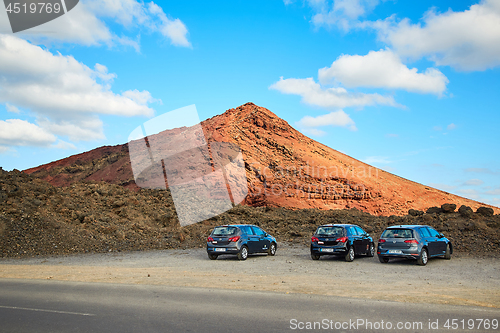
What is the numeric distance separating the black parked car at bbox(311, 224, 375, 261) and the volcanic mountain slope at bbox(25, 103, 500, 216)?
30.1 m

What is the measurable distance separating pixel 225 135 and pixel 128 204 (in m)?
28.4

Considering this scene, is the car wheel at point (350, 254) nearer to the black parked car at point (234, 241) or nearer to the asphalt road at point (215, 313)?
the black parked car at point (234, 241)

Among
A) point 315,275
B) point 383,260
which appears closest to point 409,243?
point 383,260

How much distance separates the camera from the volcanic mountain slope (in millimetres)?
52688

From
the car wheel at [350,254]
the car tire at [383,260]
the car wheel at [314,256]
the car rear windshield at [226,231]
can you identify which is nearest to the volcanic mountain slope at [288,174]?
the car wheel at [314,256]

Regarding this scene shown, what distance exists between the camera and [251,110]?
70875mm

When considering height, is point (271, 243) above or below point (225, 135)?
below

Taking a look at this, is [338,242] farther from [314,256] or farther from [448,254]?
[448,254]

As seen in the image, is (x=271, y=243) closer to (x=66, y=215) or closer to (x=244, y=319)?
(x=244, y=319)

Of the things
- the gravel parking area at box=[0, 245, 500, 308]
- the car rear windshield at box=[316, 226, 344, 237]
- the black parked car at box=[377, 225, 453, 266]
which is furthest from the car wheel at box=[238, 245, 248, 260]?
the black parked car at box=[377, 225, 453, 266]

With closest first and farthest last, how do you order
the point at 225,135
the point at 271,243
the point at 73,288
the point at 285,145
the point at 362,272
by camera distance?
the point at 73,288
the point at 362,272
the point at 271,243
the point at 225,135
the point at 285,145

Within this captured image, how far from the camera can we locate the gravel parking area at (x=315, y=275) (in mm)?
9766

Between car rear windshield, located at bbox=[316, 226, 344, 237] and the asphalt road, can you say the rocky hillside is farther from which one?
the asphalt road

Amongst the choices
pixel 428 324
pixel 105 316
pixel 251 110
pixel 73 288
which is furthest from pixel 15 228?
pixel 251 110
